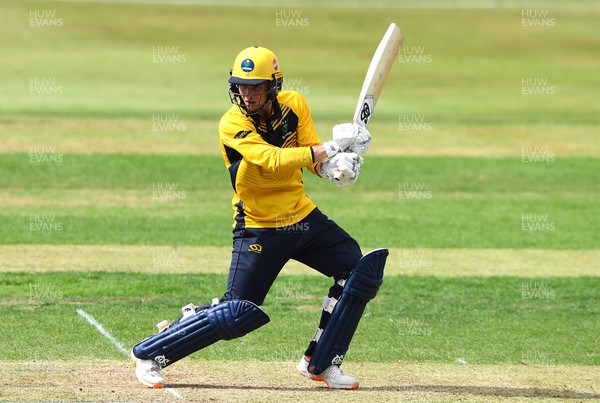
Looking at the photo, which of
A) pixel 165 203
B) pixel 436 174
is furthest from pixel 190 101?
pixel 165 203

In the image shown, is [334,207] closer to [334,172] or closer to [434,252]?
[434,252]

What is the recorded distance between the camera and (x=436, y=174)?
72.1ft

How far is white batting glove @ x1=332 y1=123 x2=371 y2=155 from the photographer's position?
750cm

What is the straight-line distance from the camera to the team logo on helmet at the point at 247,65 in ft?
25.0

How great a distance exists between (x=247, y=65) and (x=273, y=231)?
1224 millimetres

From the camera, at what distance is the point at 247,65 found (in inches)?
300

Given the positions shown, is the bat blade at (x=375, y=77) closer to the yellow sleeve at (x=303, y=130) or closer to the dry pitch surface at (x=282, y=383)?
the yellow sleeve at (x=303, y=130)

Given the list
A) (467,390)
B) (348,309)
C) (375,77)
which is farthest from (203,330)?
(375,77)

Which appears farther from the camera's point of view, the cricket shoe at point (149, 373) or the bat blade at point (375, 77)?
the bat blade at point (375, 77)

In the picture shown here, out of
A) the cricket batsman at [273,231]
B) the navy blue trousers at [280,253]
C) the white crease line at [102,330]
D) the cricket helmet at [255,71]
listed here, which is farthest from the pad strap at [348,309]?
the white crease line at [102,330]

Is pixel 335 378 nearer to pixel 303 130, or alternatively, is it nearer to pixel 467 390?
pixel 467 390

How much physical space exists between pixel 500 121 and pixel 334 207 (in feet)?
45.2

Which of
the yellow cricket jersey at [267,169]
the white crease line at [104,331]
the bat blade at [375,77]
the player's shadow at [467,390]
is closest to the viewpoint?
the yellow cricket jersey at [267,169]

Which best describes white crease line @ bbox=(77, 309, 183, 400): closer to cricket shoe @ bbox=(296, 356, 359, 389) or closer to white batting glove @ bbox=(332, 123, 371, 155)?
cricket shoe @ bbox=(296, 356, 359, 389)
